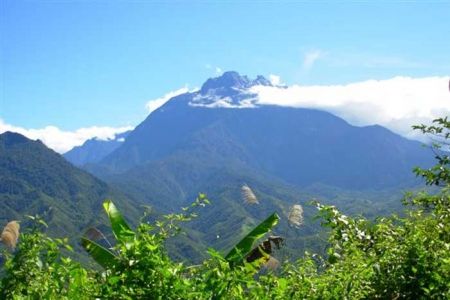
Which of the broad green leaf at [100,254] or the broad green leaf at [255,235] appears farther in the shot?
the broad green leaf at [255,235]

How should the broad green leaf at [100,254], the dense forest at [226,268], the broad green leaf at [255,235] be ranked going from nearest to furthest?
the dense forest at [226,268]
the broad green leaf at [100,254]
the broad green leaf at [255,235]

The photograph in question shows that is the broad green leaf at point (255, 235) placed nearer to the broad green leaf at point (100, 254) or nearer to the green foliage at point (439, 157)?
the broad green leaf at point (100, 254)

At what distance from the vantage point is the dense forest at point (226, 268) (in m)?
4.86

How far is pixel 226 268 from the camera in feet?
15.9

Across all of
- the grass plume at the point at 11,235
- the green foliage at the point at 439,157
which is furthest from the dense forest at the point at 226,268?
the green foliage at the point at 439,157

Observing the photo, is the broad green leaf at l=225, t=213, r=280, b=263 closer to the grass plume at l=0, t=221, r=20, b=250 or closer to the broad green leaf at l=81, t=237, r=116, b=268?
the broad green leaf at l=81, t=237, r=116, b=268

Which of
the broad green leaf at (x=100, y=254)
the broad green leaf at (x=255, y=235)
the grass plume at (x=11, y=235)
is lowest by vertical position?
the broad green leaf at (x=255, y=235)

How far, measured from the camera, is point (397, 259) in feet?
19.9

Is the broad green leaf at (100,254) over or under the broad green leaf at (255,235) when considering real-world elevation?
over

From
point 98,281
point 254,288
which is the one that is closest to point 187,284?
point 254,288

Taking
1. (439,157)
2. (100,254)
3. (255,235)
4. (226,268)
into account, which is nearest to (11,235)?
(100,254)

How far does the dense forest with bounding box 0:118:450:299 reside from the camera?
4.86 m

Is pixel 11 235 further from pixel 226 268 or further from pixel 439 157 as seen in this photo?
pixel 439 157

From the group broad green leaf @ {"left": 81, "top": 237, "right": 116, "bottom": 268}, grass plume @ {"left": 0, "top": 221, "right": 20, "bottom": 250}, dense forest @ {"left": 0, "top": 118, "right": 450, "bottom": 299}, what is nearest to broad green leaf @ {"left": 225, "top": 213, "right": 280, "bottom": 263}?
dense forest @ {"left": 0, "top": 118, "right": 450, "bottom": 299}
